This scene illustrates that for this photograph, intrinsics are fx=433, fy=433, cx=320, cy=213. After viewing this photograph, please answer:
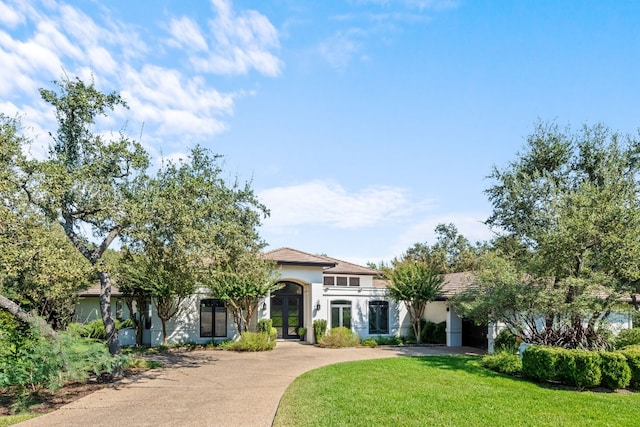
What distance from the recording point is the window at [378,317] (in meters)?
23.8

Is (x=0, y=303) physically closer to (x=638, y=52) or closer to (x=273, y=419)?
(x=273, y=419)

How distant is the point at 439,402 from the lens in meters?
9.52

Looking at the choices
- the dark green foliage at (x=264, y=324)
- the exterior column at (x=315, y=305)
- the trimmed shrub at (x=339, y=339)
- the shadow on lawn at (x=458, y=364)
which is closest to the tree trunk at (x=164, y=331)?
the dark green foliage at (x=264, y=324)

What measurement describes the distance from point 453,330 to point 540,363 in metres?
9.75

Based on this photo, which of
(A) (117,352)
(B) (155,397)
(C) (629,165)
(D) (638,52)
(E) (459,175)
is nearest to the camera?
(B) (155,397)

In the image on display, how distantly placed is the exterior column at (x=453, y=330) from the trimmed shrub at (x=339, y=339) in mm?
4557

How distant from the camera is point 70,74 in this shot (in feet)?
40.0

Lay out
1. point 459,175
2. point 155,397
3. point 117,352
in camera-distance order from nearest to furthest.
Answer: point 155,397, point 117,352, point 459,175

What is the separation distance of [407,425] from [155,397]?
608cm

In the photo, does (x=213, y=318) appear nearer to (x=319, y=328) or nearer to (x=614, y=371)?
(x=319, y=328)

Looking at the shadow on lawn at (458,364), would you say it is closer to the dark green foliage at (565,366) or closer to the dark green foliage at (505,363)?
the dark green foliage at (505,363)

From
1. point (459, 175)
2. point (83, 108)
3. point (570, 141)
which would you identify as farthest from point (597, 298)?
point (83, 108)

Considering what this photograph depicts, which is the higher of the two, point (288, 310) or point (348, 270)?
point (348, 270)

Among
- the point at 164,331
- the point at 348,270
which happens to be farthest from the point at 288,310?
the point at 164,331
